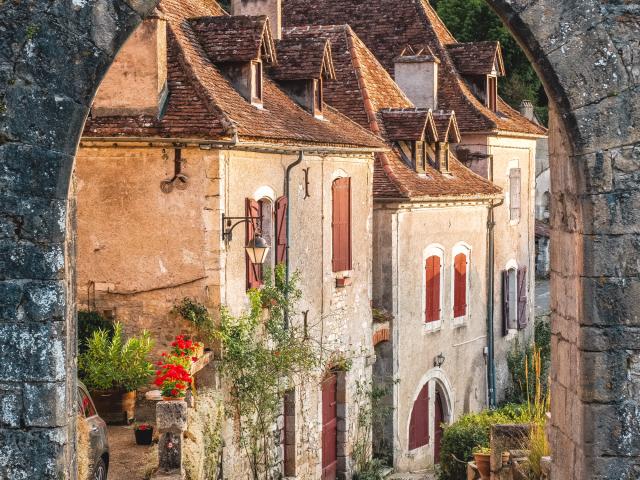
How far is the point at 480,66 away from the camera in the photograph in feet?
82.6

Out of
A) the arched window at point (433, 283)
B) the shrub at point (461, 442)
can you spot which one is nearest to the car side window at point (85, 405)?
the shrub at point (461, 442)

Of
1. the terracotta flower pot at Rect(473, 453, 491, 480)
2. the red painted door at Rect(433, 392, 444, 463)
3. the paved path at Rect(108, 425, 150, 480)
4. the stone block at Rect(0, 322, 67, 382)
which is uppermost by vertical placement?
the stone block at Rect(0, 322, 67, 382)

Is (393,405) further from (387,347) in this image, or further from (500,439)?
(500,439)

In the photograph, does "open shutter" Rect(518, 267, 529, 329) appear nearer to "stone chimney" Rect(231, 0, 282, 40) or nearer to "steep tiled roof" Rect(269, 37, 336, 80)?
"steep tiled roof" Rect(269, 37, 336, 80)

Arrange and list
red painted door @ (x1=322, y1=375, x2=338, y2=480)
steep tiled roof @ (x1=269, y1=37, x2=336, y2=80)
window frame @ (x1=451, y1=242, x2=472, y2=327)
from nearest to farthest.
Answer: steep tiled roof @ (x1=269, y1=37, x2=336, y2=80) → red painted door @ (x1=322, y1=375, x2=338, y2=480) → window frame @ (x1=451, y1=242, x2=472, y2=327)

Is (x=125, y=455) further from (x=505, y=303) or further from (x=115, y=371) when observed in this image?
(x=505, y=303)

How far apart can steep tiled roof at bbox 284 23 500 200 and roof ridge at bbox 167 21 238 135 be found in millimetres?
4625

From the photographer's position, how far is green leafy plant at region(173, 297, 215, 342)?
42.8 feet

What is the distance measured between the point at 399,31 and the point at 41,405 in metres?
20.1

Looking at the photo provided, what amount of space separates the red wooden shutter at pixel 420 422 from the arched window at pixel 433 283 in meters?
1.27

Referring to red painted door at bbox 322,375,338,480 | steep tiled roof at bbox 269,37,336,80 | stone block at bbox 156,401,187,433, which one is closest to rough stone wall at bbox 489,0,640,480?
stone block at bbox 156,401,187,433

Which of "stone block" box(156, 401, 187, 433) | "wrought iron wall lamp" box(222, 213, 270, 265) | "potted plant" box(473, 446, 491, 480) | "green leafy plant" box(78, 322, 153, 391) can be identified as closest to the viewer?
"stone block" box(156, 401, 187, 433)

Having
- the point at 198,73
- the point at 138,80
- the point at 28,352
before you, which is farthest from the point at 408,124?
the point at 28,352

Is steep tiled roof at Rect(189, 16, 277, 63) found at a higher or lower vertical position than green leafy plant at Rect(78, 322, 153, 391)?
higher
